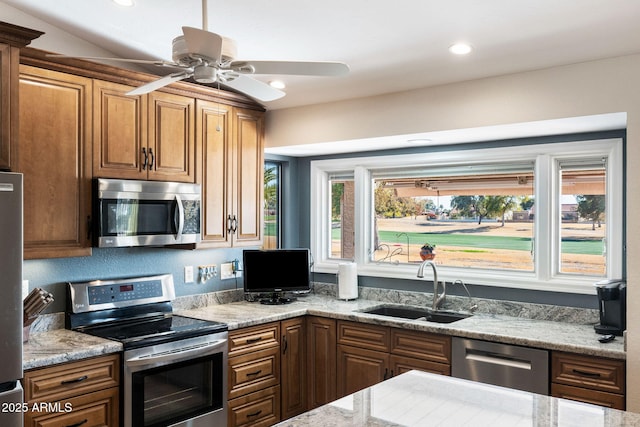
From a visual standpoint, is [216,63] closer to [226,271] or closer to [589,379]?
[589,379]

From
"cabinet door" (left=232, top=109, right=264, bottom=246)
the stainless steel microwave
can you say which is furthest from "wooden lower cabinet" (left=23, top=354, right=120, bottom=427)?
"cabinet door" (left=232, top=109, right=264, bottom=246)

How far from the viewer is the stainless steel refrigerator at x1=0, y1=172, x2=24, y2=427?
2396mm

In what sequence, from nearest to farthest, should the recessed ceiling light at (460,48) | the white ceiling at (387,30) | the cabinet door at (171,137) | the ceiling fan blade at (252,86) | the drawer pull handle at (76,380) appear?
the ceiling fan blade at (252,86)
the white ceiling at (387,30)
the drawer pull handle at (76,380)
the recessed ceiling light at (460,48)
the cabinet door at (171,137)

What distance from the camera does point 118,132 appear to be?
3.29 metres

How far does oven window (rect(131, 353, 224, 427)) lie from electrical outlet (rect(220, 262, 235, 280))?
1.01 meters

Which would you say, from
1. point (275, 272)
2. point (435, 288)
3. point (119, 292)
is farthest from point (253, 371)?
point (435, 288)

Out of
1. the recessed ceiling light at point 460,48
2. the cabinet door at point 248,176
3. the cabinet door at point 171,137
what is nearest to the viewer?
the recessed ceiling light at point 460,48

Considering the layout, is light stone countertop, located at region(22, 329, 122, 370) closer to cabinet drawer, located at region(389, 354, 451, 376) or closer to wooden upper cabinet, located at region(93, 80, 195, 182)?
wooden upper cabinet, located at region(93, 80, 195, 182)

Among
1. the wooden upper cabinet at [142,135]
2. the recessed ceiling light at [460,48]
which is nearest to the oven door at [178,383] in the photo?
the wooden upper cabinet at [142,135]

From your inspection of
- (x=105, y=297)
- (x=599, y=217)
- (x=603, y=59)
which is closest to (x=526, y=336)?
(x=599, y=217)

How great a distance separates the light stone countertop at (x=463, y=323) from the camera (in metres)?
2.95

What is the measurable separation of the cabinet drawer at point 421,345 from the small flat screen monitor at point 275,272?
1.02 metres

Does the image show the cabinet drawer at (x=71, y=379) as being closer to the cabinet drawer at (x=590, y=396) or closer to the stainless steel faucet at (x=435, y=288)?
the stainless steel faucet at (x=435, y=288)

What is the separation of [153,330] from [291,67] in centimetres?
191
